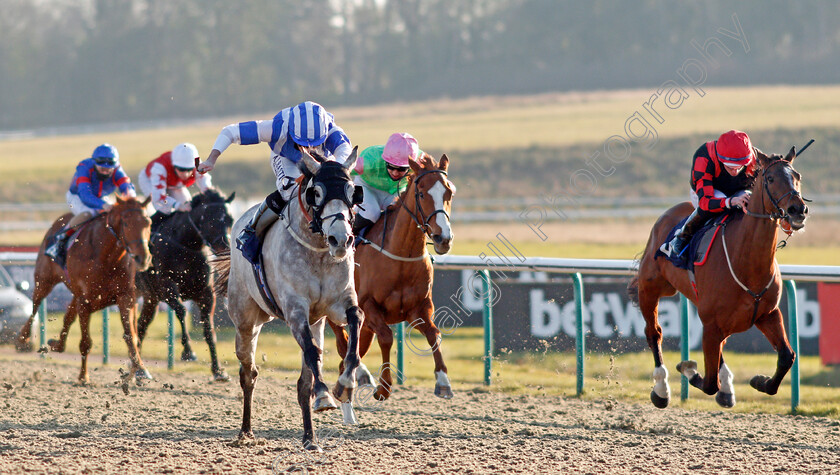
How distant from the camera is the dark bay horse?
8586mm

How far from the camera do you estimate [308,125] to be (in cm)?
567

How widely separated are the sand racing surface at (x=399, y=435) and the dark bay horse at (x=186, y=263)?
0.77m

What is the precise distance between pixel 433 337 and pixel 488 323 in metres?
2.37

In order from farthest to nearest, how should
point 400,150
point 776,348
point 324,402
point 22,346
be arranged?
1. point 22,346
2. point 400,150
3. point 776,348
4. point 324,402

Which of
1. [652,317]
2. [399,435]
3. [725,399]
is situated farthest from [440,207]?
[725,399]

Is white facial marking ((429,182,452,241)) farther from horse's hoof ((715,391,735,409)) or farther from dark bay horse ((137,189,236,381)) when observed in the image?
dark bay horse ((137,189,236,381))

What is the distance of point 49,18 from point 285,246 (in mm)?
65063

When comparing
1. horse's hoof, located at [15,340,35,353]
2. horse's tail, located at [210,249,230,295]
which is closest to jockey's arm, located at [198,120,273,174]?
horse's tail, located at [210,249,230,295]

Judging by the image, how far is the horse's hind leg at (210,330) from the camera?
8352mm

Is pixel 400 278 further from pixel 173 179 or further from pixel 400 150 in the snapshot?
pixel 173 179

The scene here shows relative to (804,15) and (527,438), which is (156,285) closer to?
(527,438)

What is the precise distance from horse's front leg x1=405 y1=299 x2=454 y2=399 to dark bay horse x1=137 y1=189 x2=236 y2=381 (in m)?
2.87

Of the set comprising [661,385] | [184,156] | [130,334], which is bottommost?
[661,385]

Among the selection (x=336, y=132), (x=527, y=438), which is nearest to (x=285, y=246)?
(x=336, y=132)
